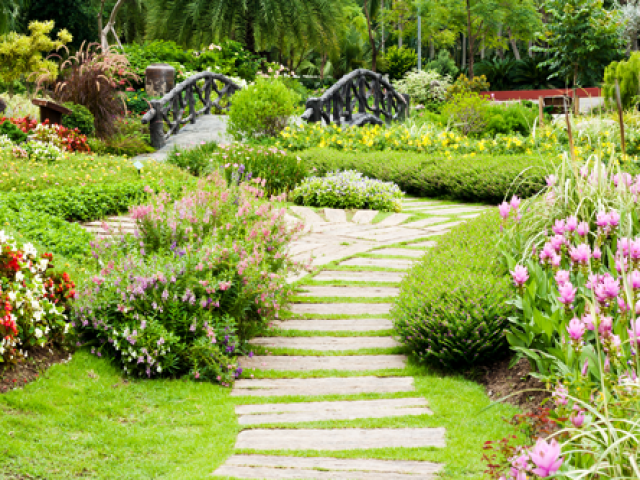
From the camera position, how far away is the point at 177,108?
55.9 feet

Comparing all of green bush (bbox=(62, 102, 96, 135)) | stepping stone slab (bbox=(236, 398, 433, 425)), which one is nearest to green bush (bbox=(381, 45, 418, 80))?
green bush (bbox=(62, 102, 96, 135))

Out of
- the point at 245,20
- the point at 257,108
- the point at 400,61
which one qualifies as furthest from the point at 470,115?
the point at 400,61

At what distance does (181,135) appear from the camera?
1648 centimetres

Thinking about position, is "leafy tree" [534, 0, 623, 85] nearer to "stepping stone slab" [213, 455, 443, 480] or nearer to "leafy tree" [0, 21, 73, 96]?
"leafy tree" [0, 21, 73, 96]

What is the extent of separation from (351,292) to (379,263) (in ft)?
2.94

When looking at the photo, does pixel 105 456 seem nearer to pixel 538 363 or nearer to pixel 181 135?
pixel 538 363

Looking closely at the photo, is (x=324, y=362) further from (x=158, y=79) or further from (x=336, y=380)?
(x=158, y=79)

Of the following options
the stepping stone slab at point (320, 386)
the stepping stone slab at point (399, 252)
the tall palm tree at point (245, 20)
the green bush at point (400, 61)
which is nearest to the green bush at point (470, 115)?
the tall palm tree at point (245, 20)

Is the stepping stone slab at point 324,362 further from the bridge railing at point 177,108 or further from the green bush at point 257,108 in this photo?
the bridge railing at point 177,108

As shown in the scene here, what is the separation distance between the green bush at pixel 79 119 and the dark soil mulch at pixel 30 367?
9.94 m

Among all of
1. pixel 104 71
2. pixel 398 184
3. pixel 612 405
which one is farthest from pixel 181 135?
pixel 612 405

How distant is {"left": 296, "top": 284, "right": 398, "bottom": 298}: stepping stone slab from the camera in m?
6.33

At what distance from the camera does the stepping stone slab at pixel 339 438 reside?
3.78 m

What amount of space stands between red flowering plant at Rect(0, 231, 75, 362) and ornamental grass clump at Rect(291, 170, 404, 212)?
5543 millimetres
